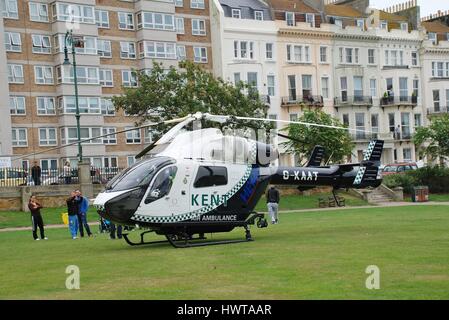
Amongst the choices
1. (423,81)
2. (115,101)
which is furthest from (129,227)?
(423,81)

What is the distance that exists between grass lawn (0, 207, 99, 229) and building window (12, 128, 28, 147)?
19325 millimetres

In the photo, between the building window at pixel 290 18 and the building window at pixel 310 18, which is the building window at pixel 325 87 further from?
the building window at pixel 290 18

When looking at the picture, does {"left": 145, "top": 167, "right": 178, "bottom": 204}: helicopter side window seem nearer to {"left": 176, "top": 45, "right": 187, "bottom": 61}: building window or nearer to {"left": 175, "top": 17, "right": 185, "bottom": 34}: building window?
{"left": 176, "top": 45, "right": 187, "bottom": 61}: building window

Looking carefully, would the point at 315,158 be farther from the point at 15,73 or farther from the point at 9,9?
the point at 9,9

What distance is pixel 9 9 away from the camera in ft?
204

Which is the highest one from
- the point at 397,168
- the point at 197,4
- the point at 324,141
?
the point at 197,4

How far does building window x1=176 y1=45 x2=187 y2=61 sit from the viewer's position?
70762 mm

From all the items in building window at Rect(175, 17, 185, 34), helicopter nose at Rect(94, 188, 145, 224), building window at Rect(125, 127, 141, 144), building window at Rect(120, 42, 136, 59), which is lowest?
helicopter nose at Rect(94, 188, 145, 224)

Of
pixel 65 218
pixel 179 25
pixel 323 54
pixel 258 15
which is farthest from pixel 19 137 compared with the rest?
pixel 323 54

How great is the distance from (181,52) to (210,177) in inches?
1929

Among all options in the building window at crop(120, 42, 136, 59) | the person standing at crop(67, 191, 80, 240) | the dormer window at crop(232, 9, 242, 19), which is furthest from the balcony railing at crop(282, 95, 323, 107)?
the person standing at crop(67, 191, 80, 240)

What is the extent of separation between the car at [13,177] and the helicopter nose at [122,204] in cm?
2601

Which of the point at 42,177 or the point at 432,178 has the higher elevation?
the point at 42,177

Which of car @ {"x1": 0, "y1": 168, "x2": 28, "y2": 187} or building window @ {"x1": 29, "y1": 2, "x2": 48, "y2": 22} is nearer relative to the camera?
car @ {"x1": 0, "y1": 168, "x2": 28, "y2": 187}
